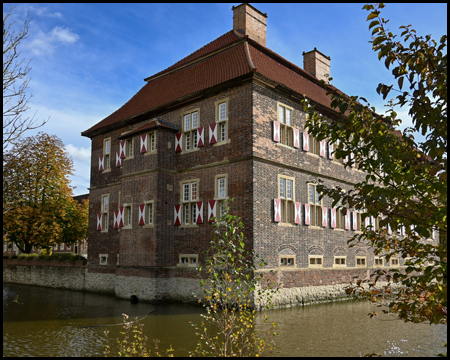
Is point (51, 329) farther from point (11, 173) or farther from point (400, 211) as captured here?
point (11, 173)

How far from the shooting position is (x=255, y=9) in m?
21.0

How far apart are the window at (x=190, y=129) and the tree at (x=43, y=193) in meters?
14.7

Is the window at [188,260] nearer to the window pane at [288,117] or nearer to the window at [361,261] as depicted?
the window pane at [288,117]

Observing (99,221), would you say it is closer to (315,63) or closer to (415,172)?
(315,63)

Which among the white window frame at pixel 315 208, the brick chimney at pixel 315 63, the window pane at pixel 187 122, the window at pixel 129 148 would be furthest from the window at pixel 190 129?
the brick chimney at pixel 315 63

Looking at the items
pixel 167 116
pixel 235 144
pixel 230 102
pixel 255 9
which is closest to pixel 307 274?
pixel 235 144

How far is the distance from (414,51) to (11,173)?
95.3 ft

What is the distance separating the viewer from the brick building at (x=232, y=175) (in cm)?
1605

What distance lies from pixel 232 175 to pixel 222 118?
2482 mm

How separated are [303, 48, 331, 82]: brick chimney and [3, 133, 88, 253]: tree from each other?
730 inches

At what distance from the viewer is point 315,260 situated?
702 inches

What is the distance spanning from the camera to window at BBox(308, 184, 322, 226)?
18.2 meters

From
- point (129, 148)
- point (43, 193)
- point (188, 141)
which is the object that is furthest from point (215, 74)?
point (43, 193)

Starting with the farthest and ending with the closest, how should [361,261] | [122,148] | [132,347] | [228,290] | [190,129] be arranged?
[361,261]
[122,148]
[190,129]
[132,347]
[228,290]
